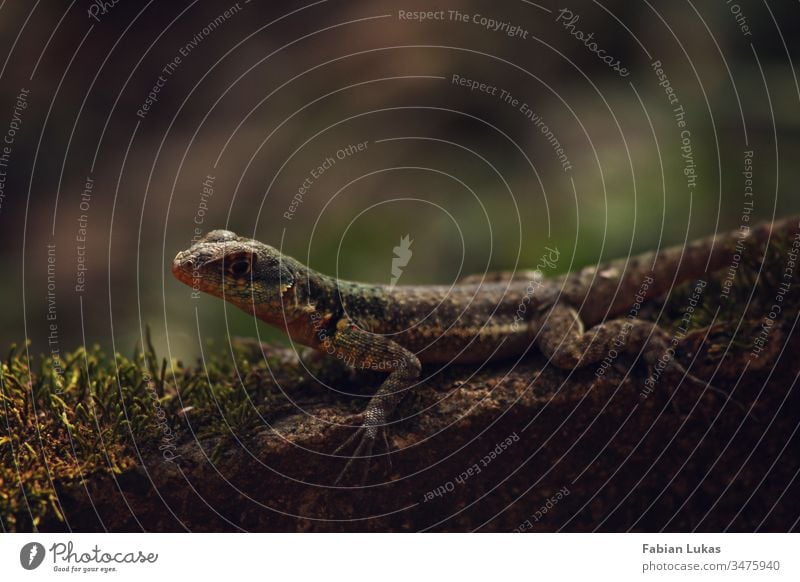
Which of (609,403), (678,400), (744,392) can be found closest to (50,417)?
(609,403)

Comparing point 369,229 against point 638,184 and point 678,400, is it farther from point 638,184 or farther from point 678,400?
point 678,400
